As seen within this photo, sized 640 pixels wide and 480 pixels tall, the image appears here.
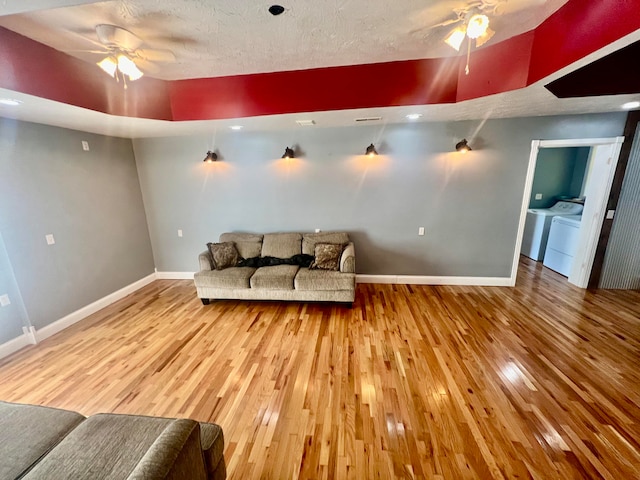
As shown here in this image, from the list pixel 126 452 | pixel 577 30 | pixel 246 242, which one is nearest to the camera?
pixel 126 452

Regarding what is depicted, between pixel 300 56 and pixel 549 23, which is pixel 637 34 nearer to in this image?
pixel 549 23

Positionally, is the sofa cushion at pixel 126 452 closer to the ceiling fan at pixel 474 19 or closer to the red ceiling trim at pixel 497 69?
the ceiling fan at pixel 474 19

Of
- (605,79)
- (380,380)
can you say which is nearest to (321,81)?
(605,79)

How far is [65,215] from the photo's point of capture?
305 centimetres

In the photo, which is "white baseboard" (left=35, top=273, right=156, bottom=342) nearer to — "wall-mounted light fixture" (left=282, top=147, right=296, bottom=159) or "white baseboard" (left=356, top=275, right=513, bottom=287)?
"wall-mounted light fixture" (left=282, top=147, right=296, bottom=159)

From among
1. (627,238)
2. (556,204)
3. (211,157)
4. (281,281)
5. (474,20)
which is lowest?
(281,281)

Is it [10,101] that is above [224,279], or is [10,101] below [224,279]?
above

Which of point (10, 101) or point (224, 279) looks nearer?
point (10, 101)

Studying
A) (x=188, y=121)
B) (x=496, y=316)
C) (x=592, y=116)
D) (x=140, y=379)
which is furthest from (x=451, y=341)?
(x=188, y=121)

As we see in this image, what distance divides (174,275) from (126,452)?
3769 mm

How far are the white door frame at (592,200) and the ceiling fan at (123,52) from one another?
171 inches

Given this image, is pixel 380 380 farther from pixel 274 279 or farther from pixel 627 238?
pixel 627 238

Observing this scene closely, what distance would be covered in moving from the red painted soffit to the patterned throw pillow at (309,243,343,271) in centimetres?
169

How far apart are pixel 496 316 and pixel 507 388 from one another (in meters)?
1.21
